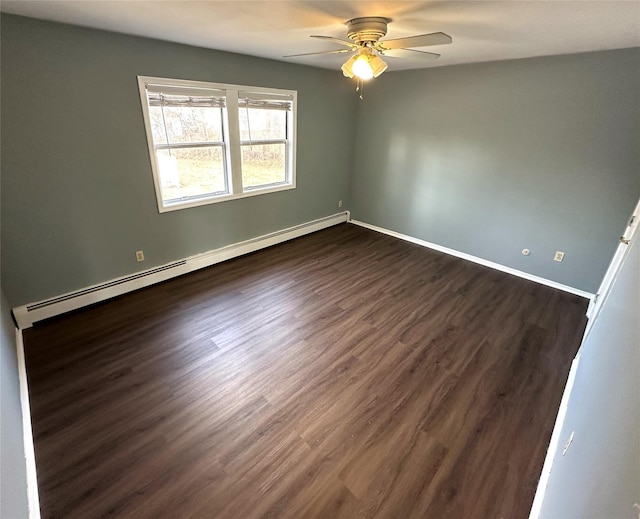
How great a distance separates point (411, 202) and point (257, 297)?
2.82m

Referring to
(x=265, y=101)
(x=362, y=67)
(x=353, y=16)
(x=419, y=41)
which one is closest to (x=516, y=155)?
(x=419, y=41)

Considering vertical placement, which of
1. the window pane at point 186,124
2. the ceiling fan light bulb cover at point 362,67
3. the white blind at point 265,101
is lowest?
the window pane at point 186,124

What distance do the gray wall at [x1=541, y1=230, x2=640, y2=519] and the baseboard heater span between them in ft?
11.9

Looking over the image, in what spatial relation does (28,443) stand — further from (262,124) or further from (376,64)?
(262,124)

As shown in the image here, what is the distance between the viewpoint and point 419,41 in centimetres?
190

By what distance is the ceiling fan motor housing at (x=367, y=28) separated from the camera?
1.99m

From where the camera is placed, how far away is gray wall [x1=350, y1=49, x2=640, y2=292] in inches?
119

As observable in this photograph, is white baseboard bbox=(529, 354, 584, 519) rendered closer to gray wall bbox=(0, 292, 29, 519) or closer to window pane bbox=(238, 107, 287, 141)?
gray wall bbox=(0, 292, 29, 519)

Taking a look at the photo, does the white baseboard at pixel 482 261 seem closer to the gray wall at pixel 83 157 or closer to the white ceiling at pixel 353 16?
the white ceiling at pixel 353 16

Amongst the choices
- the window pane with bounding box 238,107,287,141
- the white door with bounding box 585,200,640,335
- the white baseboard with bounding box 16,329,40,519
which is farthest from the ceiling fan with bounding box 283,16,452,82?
the white baseboard with bounding box 16,329,40,519

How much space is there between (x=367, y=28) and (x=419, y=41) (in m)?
0.38

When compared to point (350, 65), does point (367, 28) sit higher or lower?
higher

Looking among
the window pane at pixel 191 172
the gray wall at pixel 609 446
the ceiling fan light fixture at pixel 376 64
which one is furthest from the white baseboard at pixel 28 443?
the ceiling fan light fixture at pixel 376 64

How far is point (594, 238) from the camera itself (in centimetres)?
334
